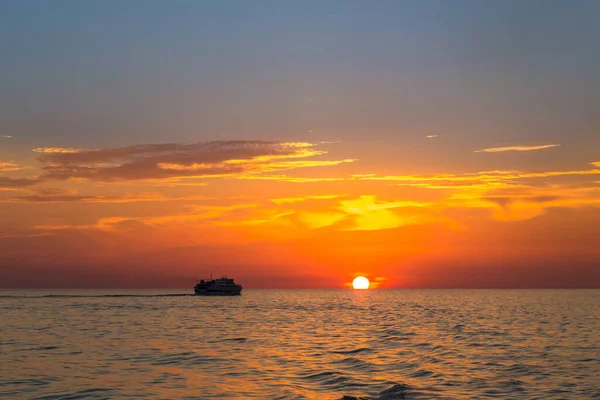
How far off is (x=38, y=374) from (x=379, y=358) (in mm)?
24972

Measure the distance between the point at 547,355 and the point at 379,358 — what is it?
13.9 m

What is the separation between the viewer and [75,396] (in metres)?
33.5

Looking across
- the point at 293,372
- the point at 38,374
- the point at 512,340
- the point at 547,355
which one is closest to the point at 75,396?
the point at 38,374

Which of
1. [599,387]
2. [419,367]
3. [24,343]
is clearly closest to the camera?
[599,387]

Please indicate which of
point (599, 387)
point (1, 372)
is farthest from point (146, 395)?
point (599, 387)

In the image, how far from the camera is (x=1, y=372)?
134 ft

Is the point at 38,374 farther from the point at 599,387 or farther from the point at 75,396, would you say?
the point at 599,387

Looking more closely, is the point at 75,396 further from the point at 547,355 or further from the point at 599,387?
the point at 547,355

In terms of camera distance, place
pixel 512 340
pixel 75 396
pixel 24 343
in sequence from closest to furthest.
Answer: pixel 75 396 → pixel 24 343 → pixel 512 340

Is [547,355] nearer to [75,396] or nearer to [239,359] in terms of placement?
[239,359]

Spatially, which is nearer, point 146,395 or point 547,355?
point 146,395

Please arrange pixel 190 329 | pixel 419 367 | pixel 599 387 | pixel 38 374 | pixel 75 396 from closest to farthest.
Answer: pixel 75 396
pixel 599 387
pixel 38 374
pixel 419 367
pixel 190 329

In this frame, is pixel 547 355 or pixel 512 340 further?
pixel 512 340

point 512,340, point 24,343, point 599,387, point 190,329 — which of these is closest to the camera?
point 599,387
